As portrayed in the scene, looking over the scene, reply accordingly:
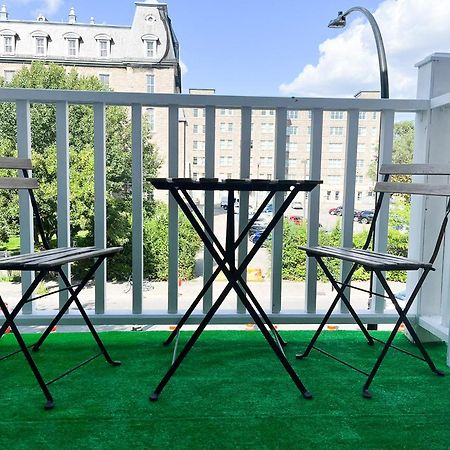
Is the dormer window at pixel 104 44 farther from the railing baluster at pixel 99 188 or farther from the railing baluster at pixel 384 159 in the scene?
the railing baluster at pixel 384 159

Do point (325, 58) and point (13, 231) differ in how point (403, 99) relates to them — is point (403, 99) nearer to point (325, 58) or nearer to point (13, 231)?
point (13, 231)

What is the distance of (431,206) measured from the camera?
7.11 ft

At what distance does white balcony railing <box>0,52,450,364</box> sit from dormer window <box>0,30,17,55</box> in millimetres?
32642

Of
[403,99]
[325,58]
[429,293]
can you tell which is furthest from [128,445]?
[325,58]

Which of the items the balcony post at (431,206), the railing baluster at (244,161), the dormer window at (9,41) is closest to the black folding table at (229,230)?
the railing baluster at (244,161)

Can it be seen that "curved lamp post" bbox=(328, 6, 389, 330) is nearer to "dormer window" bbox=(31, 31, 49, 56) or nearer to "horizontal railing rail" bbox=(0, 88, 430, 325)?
"horizontal railing rail" bbox=(0, 88, 430, 325)

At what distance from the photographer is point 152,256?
1781 cm

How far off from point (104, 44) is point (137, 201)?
1303 inches

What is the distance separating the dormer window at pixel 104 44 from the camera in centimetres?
3127

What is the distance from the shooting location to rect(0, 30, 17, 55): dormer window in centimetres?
2948

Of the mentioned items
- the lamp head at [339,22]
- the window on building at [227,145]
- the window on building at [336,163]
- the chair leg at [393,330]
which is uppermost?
the lamp head at [339,22]

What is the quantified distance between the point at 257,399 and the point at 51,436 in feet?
2.18

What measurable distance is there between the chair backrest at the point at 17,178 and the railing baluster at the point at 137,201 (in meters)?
0.45

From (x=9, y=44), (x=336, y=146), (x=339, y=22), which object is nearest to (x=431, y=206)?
(x=336, y=146)
